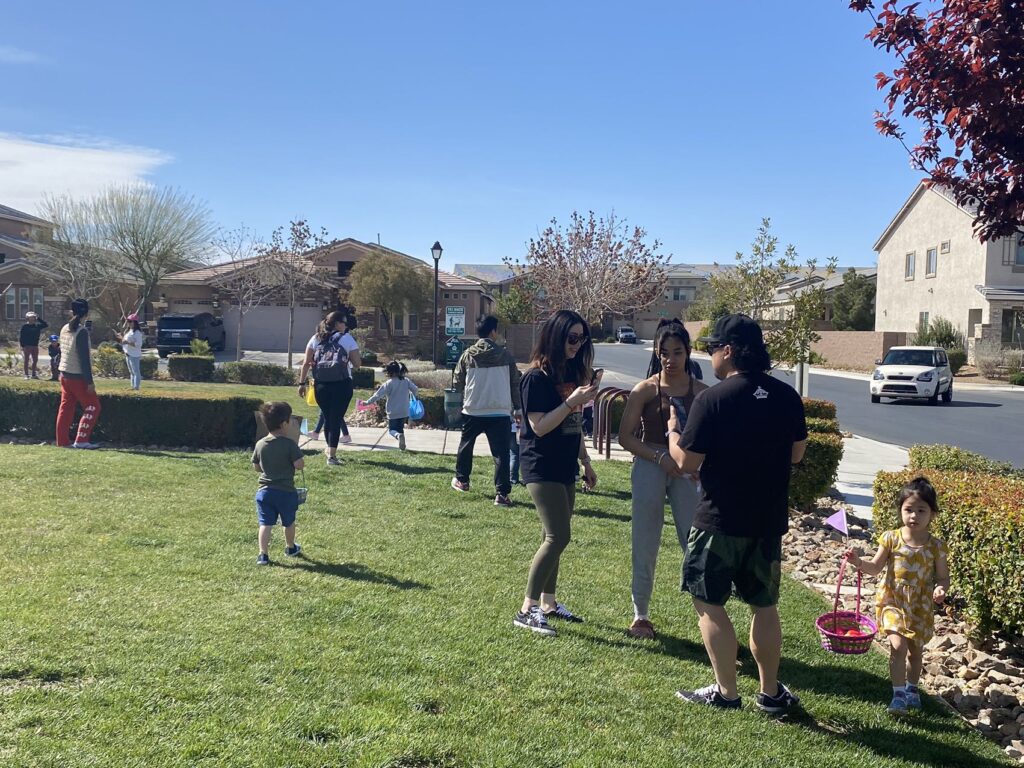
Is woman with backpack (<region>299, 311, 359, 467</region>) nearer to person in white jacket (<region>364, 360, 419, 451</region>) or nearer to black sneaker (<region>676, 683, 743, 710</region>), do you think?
person in white jacket (<region>364, 360, 419, 451</region>)

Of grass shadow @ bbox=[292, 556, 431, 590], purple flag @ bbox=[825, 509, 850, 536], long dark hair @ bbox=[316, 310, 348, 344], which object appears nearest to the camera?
purple flag @ bbox=[825, 509, 850, 536]

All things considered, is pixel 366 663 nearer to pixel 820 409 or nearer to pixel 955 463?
pixel 955 463

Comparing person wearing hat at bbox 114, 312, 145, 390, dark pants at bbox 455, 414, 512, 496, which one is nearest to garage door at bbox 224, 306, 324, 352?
person wearing hat at bbox 114, 312, 145, 390

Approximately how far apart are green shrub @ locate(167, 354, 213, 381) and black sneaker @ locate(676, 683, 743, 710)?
19.8 m

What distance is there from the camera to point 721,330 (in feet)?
11.9

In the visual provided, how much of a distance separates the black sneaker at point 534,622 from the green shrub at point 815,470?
4.28 metres

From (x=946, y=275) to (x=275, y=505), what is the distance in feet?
127

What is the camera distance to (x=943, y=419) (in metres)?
19.1

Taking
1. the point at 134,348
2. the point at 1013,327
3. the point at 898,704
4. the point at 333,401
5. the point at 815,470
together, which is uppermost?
the point at 1013,327

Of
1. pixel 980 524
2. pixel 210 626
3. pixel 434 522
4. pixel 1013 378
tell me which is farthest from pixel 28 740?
pixel 1013 378

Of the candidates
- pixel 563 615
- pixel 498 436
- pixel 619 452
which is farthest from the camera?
pixel 619 452

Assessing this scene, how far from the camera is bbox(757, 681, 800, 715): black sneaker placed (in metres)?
3.63

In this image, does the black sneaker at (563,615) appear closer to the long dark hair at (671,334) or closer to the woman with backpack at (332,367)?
the long dark hair at (671,334)

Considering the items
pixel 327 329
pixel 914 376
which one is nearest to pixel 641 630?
pixel 327 329
